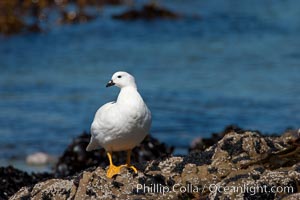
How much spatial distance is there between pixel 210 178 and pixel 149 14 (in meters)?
18.0

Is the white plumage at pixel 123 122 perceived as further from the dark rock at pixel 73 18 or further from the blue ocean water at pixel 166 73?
the dark rock at pixel 73 18

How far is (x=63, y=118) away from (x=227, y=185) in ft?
29.7

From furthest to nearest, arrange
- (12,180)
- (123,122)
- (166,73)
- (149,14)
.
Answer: (149,14) → (166,73) → (12,180) → (123,122)

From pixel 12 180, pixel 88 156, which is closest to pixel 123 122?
pixel 12 180

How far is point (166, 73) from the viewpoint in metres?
17.1

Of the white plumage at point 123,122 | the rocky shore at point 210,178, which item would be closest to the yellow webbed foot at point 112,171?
the rocky shore at point 210,178

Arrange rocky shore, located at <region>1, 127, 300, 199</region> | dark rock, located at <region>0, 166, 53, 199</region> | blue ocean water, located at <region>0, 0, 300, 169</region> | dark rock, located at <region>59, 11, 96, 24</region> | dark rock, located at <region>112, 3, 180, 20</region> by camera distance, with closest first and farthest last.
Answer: rocky shore, located at <region>1, 127, 300, 199</region> < dark rock, located at <region>0, 166, 53, 199</region> < blue ocean water, located at <region>0, 0, 300, 169</region> < dark rock, located at <region>59, 11, 96, 24</region> < dark rock, located at <region>112, 3, 180, 20</region>

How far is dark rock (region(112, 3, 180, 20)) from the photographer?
22.9 meters

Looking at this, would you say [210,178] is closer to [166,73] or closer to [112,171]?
[112,171]

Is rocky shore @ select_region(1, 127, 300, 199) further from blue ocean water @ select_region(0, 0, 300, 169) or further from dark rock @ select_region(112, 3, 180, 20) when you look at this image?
dark rock @ select_region(112, 3, 180, 20)

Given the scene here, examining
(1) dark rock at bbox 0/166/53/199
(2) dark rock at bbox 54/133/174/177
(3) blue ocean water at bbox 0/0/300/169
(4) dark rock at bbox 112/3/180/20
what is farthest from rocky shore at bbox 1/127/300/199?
(4) dark rock at bbox 112/3/180/20

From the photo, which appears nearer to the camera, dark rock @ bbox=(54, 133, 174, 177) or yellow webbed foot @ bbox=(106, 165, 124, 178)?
yellow webbed foot @ bbox=(106, 165, 124, 178)

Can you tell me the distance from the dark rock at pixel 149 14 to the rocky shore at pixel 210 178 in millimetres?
17037

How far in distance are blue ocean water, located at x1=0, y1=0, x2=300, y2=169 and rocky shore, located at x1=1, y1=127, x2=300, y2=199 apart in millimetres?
5866
